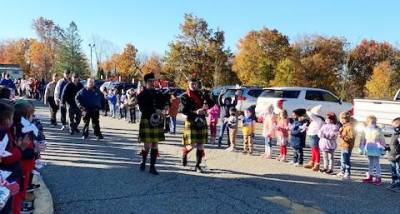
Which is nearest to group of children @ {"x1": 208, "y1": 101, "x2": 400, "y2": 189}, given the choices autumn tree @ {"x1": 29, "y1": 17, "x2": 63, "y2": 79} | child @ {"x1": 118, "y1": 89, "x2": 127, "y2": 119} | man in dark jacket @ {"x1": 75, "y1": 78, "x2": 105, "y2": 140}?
man in dark jacket @ {"x1": 75, "y1": 78, "x2": 105, "y2": 140}

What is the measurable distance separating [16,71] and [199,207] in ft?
267

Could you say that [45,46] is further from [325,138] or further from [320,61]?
[325,138]

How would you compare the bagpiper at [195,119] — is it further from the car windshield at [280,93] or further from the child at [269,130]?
the car windshield at [280,93]

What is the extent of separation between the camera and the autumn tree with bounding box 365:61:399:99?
53.9 metres

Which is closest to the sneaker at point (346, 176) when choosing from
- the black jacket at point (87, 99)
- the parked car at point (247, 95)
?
the black jacket at point (87, 99)

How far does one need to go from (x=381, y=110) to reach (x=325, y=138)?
217 inches

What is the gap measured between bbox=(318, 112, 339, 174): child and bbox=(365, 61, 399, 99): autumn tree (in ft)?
146

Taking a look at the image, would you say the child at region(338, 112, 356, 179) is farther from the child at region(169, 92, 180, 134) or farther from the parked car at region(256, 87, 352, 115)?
the parked car at region(256, 87, 352, 115)

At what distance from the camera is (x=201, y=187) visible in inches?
317

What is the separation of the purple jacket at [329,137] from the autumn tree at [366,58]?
6192cm

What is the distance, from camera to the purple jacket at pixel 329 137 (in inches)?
397

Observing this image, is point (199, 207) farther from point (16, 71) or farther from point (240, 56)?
point (16, 71)

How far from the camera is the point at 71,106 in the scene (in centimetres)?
1483

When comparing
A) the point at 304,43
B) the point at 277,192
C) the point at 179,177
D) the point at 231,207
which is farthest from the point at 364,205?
the point at 304,43
